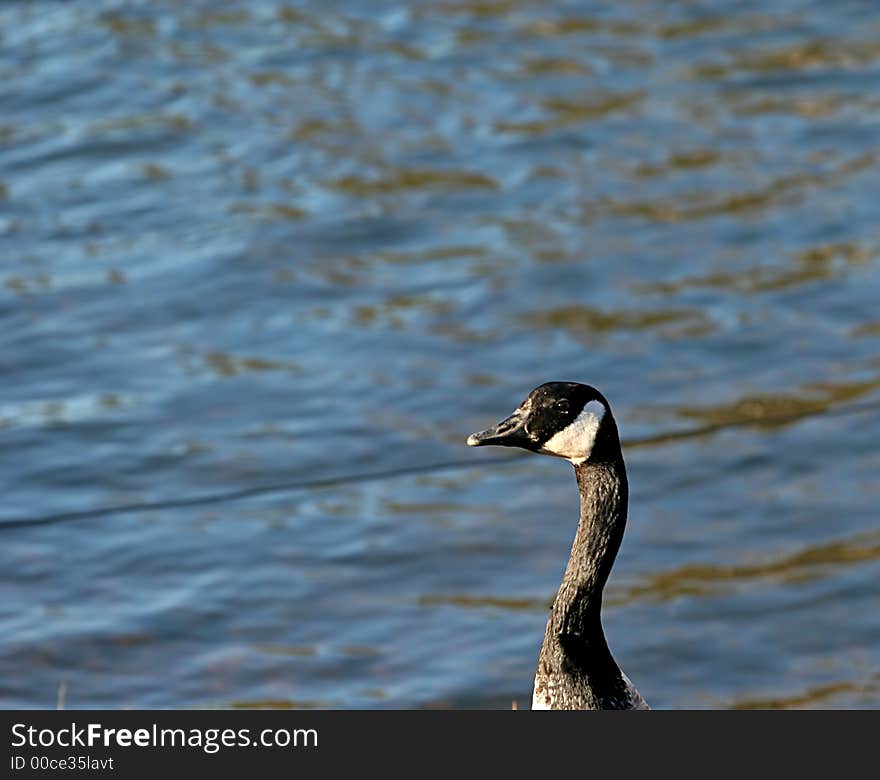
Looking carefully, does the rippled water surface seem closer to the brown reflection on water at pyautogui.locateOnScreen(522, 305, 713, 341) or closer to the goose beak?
the brown reflection on water at pyautogui.locateOnScreen(522, 305, 713, 341)

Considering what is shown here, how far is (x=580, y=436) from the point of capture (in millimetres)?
5512

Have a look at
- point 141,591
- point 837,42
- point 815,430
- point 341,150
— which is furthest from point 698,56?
point 141,591

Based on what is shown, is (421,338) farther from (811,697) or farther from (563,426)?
(563,426)

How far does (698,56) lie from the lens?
46.3 ft

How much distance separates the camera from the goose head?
548 centimetres

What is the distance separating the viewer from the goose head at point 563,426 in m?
5.48

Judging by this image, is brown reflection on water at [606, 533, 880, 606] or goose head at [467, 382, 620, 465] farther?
brown reflection on water at [606, 533, 880, 606]

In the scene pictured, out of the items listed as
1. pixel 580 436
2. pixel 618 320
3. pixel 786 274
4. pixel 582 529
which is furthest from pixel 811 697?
pixel 786 274

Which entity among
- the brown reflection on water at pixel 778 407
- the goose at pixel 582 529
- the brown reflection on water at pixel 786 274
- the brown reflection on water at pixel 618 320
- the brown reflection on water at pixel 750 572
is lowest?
the goose at pixel 582 529

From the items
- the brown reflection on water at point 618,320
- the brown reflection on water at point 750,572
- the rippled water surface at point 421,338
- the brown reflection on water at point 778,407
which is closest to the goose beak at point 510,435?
the rippled water surface at point 421,338

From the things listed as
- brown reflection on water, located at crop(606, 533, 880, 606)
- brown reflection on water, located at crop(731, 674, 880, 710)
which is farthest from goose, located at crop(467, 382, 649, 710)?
brown reflection on water, located at crop(606, 533, 880, 606)

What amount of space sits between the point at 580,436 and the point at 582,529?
1.21 feet

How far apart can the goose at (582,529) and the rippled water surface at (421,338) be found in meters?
2.23

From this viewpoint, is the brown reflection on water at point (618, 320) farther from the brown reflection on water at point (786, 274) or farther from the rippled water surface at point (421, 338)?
the brown reflection on water at point (786, 274)
